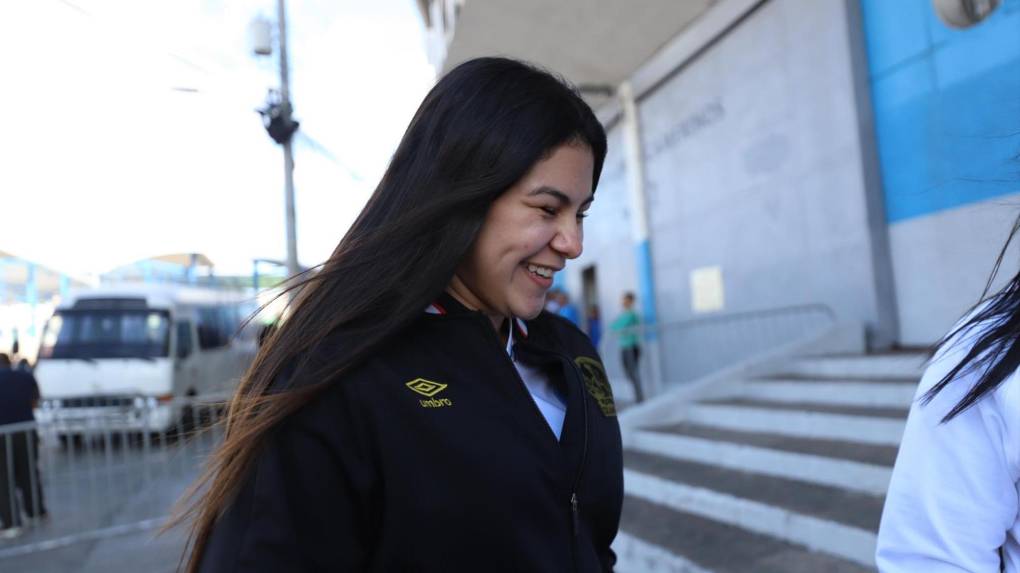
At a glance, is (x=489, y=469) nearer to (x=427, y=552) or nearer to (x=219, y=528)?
(x=427, y=552)

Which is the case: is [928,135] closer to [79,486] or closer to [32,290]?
[79,486]

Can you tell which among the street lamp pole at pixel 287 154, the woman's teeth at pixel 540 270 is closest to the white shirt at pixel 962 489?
the woman's teeth at pixel 540 270

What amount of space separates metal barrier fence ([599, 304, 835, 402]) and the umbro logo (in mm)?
7204

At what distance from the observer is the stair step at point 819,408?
17.6ft

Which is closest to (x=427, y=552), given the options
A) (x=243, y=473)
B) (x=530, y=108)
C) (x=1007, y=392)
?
(x=243, y=473)

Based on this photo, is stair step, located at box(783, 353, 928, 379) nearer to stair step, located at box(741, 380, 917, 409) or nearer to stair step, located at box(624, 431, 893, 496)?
stair step, located at box(741, 380, 917, 409)

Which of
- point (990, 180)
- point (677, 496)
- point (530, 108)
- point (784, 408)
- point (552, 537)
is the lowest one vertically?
point (677, 496)

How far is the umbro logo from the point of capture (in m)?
1.10

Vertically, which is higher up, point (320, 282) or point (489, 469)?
point (320, 282)

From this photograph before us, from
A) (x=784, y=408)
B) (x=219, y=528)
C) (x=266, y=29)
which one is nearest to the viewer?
(x=219, y=528)

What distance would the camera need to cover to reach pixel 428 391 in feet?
3.65

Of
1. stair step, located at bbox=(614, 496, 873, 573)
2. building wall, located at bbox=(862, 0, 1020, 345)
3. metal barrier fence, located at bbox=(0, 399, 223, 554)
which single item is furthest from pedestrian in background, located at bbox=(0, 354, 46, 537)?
building wall, located at bbox=(862, 0, 1020, 345)

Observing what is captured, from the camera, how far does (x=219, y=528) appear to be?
1.01m

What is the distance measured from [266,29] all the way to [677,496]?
8.15m
